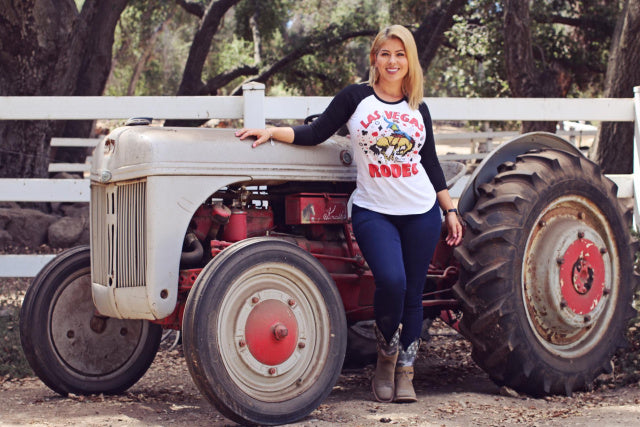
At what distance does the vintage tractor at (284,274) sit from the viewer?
13.3ft

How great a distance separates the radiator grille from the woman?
26.2 inches

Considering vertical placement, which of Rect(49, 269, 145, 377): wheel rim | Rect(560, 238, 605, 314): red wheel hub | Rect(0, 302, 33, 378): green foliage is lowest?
Rect(0, 302, 33, 378): green foliage

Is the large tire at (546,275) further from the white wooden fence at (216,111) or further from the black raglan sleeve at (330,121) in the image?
the white wooden fence at (216,111)

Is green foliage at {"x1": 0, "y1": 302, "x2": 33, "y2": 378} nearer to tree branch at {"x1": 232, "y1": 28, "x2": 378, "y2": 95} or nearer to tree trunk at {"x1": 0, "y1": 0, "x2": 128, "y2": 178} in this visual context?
tree trunk at {"x1": 0, "y1": 0, "x2": 128, "y2": 178}

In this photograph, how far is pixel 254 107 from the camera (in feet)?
20.1

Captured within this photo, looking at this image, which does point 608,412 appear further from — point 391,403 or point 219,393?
point 219,393

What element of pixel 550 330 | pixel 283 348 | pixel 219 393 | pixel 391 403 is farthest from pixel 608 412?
pixel 219 393

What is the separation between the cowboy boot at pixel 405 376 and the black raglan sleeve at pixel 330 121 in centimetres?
123

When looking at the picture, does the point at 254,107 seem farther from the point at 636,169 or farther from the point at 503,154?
the point at 636,169

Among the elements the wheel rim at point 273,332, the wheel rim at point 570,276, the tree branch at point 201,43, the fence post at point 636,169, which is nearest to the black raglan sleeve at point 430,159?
the wheel rim at point 570,276

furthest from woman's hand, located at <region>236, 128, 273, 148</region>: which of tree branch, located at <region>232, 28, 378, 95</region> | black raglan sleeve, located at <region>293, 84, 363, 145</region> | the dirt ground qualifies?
tree branch, located at <region>232, 28, 378, 95</region>

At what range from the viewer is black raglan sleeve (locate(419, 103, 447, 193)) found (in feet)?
15.4

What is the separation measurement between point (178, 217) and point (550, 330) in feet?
7.31

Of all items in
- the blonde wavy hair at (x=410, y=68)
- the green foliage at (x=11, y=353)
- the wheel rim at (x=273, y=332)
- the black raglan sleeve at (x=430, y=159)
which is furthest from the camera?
the green foliage at (x=11, y=353)
